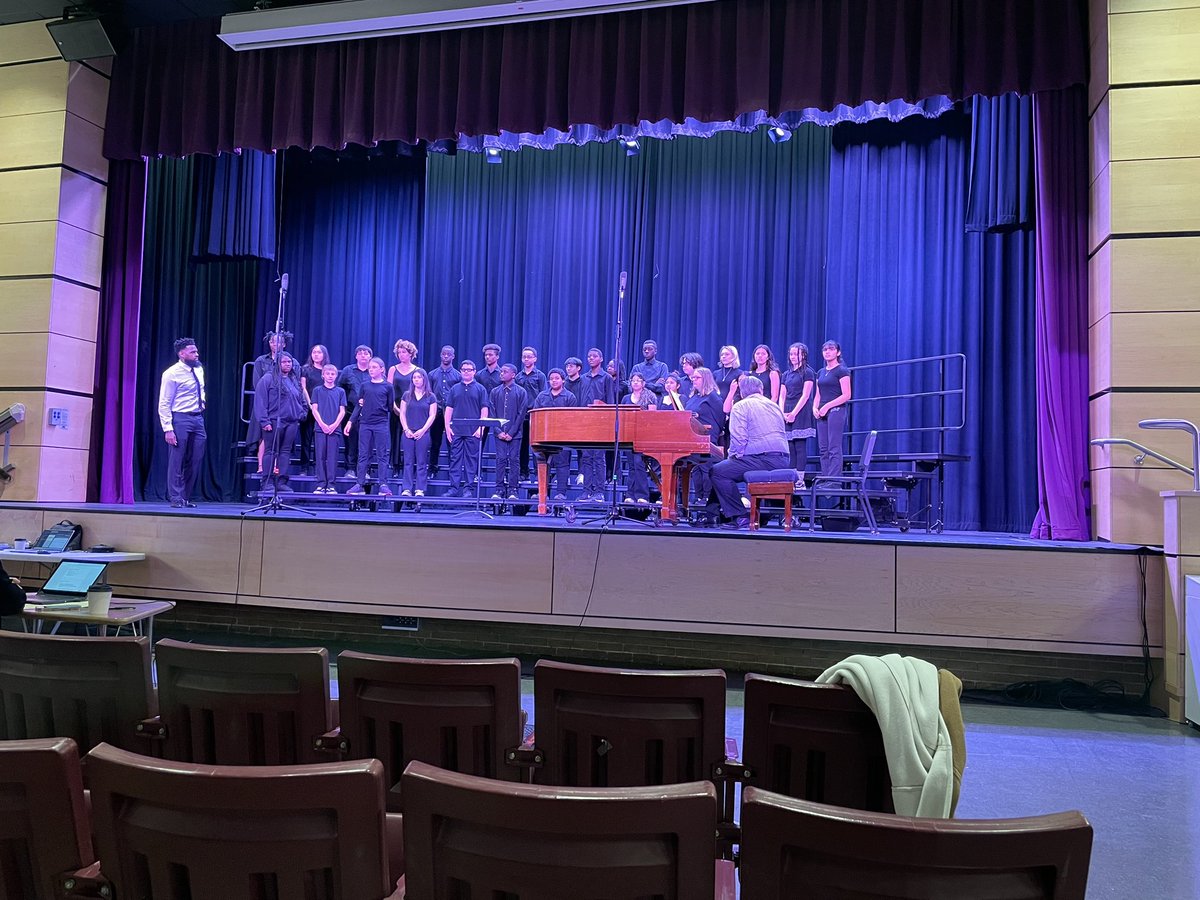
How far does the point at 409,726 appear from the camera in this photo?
1.74 m

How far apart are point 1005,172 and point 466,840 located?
5.99 metres

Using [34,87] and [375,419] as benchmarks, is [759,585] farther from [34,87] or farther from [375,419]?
[34,87]

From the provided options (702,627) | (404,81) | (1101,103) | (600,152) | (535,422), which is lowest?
(702,627)

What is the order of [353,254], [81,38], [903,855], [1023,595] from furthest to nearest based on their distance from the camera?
[353,254]
[81,38]
[1023,595]
[903,855]

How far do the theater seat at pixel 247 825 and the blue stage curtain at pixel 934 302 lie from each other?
6.80m

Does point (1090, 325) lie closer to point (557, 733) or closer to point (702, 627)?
point (702, 627)

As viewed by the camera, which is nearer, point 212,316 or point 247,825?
point 247,825

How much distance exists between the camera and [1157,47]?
14.8ft

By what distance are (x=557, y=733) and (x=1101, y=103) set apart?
4.84 m

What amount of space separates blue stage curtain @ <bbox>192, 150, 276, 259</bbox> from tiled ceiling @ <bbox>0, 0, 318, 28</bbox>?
1.32 metres

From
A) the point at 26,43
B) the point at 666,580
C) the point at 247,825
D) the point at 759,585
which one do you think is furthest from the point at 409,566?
the point at 26,43

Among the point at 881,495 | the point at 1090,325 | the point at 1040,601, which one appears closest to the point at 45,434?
the point at 881,495

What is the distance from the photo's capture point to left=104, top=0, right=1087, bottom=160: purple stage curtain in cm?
476

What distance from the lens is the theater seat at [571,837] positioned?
954mm
